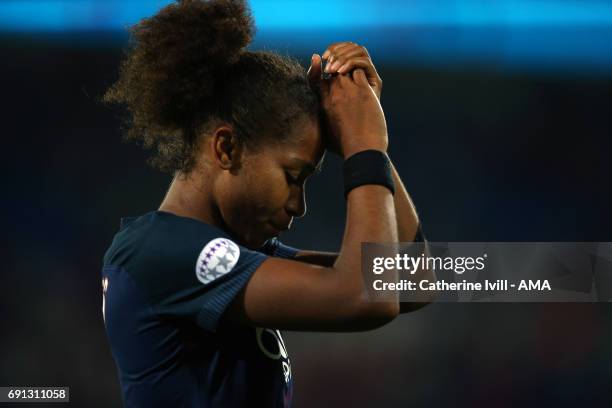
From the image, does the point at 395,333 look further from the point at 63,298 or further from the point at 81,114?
the point at 81,114

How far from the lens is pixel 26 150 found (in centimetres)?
399

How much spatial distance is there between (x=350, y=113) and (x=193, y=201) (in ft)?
1.14

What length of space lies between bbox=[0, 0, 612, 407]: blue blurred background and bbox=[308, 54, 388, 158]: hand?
2407mm

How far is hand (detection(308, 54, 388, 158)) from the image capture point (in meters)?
1.47

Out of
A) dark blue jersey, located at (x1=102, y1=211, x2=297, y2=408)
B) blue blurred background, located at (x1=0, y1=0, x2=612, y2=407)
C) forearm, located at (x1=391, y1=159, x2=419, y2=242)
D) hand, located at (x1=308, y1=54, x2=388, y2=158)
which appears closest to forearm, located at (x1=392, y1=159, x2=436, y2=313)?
forearm, located at (x1=391, y1=159, x2=419, y2=242)

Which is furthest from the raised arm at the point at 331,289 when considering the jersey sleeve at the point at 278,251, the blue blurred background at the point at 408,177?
the blue blurred background at the point at 408,177

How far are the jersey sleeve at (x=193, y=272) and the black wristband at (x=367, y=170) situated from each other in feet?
0.71

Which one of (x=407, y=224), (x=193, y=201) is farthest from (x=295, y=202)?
(x=407, y=224)

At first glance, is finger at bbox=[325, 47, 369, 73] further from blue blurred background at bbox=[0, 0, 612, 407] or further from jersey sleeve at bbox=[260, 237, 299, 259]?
blue blurred background at bbox=[0, 0, 612, 407]

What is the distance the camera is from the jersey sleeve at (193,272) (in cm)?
131

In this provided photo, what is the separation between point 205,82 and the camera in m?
1.48

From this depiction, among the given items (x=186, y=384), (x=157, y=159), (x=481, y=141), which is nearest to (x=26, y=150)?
(x=481, y=141)

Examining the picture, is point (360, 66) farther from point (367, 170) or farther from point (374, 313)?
point (374, 313)

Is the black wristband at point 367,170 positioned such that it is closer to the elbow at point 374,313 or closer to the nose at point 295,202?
the nose at point 295,202
